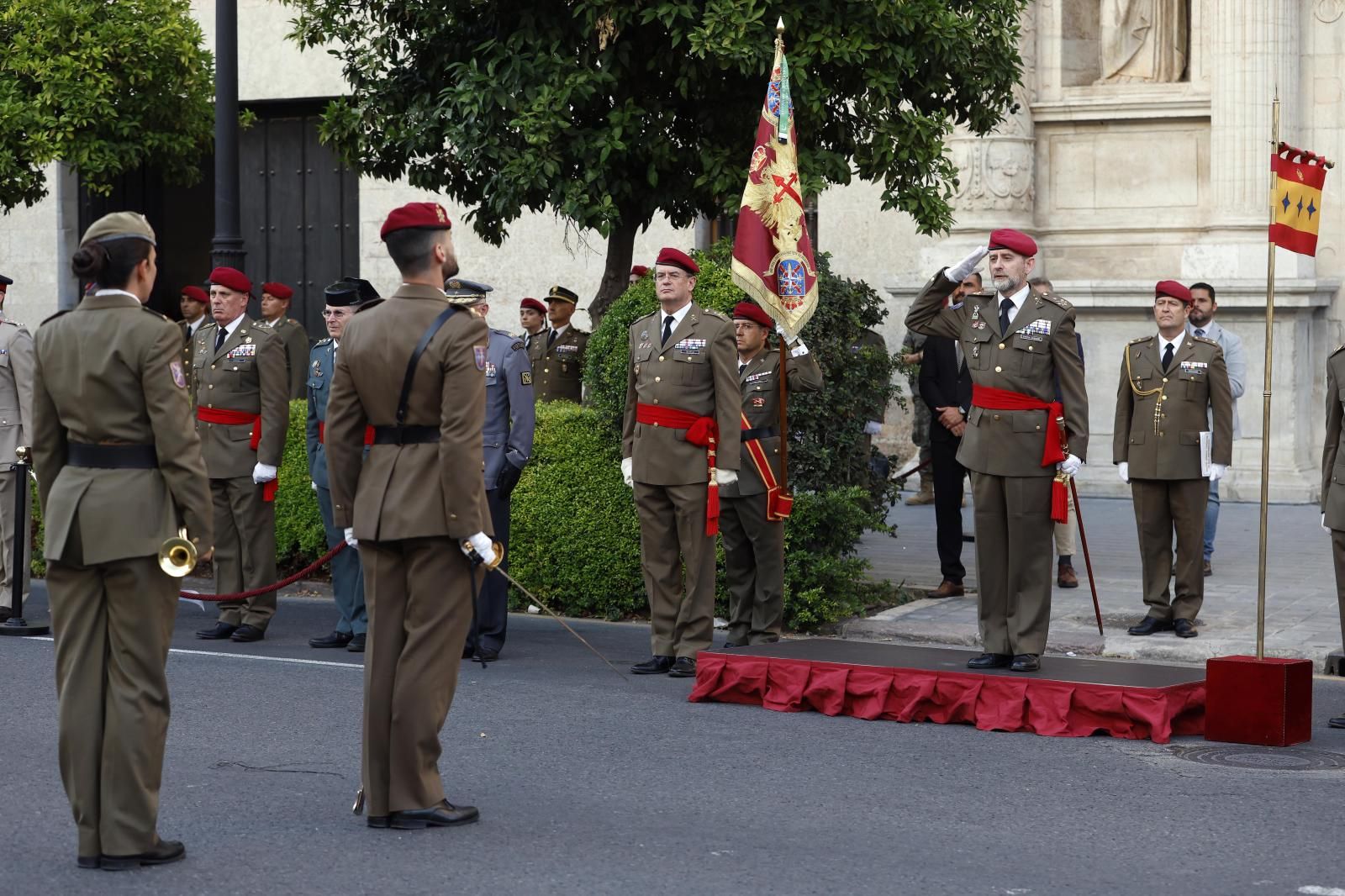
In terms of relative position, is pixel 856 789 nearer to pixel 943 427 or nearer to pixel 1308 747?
pixel 1308 747

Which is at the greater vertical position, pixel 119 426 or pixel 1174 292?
pixel 1174 292

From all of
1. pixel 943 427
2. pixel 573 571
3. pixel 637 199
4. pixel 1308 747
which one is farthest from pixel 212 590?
pixel 1308 747

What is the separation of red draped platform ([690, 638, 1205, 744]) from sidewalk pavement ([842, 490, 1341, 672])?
1.23 m

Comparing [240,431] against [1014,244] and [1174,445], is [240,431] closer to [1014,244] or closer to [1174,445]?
[1014,244]

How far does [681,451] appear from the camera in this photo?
924cm

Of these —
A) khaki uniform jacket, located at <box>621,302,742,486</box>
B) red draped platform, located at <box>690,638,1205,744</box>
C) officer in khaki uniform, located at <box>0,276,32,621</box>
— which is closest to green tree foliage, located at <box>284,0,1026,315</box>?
khaki uniform jacket, located at <box>621,302,742,486</box>

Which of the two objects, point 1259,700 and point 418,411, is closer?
point 418,411

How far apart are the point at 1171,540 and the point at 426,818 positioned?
5690 millimetres

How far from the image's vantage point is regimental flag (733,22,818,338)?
31.4 ft

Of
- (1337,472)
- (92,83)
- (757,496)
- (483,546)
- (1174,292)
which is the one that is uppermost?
(92,83)

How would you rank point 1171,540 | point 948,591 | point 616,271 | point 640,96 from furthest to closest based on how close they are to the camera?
point 616,271 < point 640,96 < point 948,591 < point 1171,540

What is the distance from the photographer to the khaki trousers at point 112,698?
5.74 meters

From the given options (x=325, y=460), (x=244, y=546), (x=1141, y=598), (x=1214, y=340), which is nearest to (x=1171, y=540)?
(x=1141, y=598)

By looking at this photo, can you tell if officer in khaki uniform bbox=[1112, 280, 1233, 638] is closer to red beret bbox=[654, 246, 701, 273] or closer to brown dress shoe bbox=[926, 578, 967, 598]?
brown dress shoe bbox=[926, 578, 967, 598]
